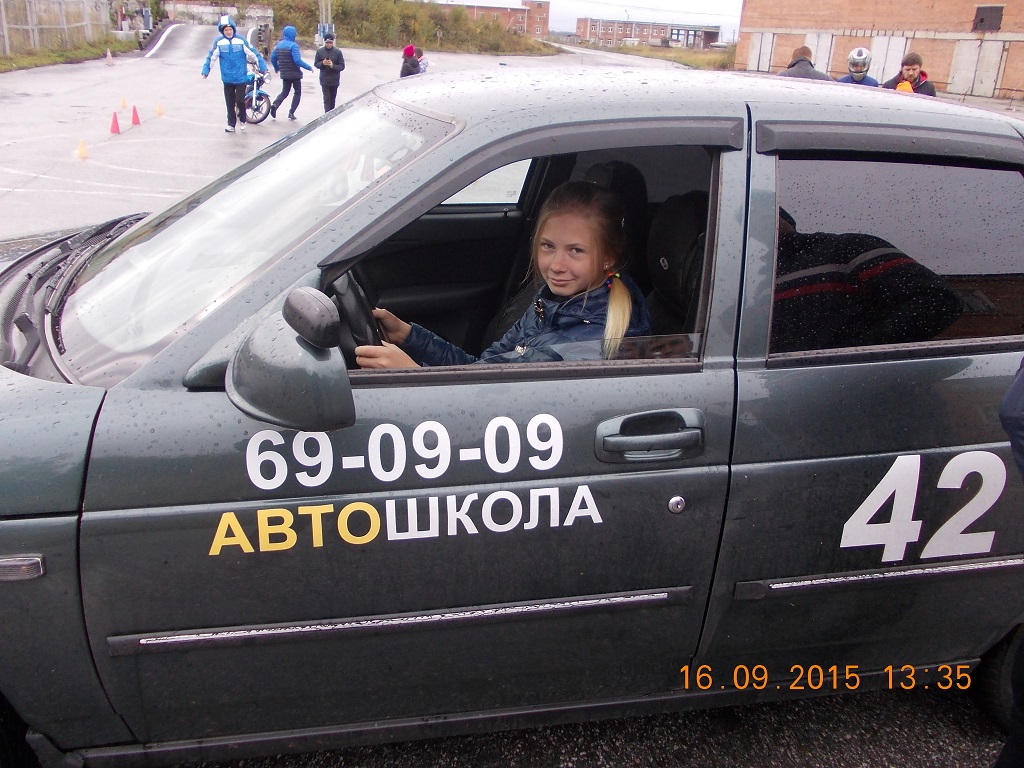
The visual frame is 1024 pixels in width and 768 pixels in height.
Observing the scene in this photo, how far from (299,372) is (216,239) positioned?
689 mm

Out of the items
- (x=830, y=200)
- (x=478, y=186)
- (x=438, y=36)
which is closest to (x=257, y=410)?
(x=830, y=200)

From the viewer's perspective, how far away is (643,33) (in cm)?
11338

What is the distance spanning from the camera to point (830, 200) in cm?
194

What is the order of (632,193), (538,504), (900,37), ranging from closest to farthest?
(538,504)
(632,193)
(900,37)

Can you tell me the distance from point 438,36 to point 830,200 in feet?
199

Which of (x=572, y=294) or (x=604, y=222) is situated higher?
(x=604, y=222)

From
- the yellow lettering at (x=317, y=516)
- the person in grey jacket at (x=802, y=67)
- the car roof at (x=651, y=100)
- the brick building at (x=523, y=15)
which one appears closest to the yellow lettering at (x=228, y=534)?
the yellow lettering at (x=317, y=516)

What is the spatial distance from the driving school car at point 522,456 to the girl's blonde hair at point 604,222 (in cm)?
15

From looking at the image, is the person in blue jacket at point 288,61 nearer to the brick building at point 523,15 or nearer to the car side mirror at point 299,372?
the car side mirror at point 299,372

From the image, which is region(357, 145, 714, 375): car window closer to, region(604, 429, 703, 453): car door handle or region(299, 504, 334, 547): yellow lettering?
region(604, 429, 703, 453): car door handle

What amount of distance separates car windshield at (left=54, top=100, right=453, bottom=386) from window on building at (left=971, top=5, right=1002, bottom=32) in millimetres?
41158

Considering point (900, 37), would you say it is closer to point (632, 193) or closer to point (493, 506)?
point (632, 193)

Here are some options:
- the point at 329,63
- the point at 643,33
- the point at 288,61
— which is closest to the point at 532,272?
the point at 329,63

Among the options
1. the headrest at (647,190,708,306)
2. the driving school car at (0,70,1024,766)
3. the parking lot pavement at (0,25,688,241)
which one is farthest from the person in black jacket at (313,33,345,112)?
the driving school car at (0,70,1024,766)
